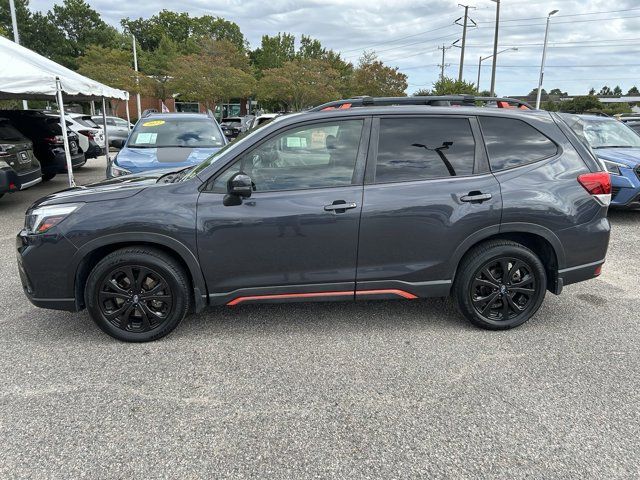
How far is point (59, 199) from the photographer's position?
3.42m

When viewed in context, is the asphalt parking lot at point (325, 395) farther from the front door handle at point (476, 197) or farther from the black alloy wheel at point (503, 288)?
the front door handle at point (476, 197)

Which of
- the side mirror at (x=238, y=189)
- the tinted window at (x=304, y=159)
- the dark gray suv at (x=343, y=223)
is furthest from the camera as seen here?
the tinted window at (x=304, y=159)

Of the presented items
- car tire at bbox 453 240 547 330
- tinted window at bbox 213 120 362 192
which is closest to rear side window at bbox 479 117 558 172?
car tire at bbox 453 240 547 330

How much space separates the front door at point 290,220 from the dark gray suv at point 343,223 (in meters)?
0.01

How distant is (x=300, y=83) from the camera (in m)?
37.9

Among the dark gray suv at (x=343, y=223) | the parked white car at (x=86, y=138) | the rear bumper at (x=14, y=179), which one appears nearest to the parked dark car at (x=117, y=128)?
the parked white car at (x=86, y=138)

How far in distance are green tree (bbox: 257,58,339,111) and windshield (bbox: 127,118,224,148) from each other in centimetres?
3048

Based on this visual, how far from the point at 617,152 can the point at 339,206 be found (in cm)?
676

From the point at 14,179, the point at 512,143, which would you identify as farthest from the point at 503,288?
the point at 14,179

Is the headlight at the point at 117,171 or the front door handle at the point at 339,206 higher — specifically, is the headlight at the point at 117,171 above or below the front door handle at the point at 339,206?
below

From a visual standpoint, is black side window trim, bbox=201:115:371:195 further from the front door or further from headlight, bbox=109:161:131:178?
headlight, bbox=109:161:131:178

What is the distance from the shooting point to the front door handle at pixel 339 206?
331 cm

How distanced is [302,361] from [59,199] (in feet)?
7.09

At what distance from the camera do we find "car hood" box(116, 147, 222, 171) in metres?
7.03
